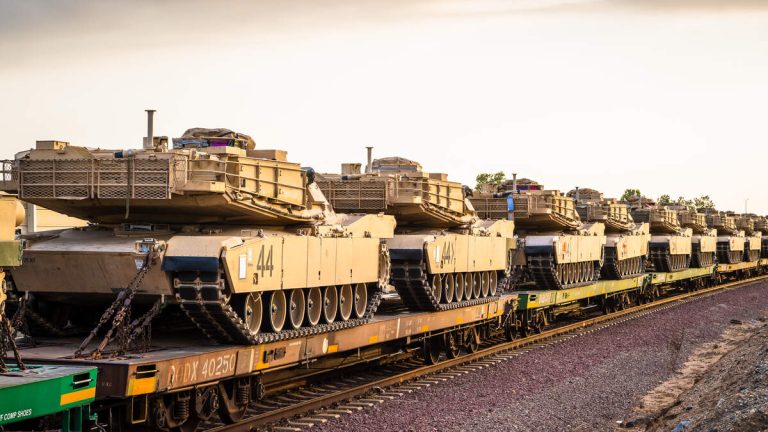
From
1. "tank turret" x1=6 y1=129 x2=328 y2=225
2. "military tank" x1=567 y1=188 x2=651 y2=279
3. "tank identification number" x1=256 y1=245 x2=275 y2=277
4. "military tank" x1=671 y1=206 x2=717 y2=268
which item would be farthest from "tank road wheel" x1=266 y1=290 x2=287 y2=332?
"military tank" x1=671 y1=206 x2=717 y2=268

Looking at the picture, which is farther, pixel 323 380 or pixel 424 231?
pixel 424 231

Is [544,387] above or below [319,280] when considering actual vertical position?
below

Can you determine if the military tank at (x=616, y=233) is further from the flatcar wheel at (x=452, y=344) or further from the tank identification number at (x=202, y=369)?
the tank identification number at (x=202, y=369)

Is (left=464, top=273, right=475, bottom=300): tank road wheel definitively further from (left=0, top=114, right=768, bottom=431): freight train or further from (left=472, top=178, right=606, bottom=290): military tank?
(left=472, top=178, right=606, bottom=290): military tank

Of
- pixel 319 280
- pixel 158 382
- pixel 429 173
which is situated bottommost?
pixel 158 382

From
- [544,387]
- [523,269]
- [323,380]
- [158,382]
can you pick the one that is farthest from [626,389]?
[523,269]

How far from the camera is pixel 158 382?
11.6 metres

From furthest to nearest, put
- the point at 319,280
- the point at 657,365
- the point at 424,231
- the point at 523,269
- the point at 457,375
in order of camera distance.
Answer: the point at 523,269 < the point at 424,231 < the point at 657,365 < the point at 457,375 < the point at 319,280

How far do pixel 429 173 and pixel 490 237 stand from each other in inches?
92.5

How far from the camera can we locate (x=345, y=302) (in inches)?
668

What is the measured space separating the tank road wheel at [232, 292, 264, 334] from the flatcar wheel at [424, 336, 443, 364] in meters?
6.95

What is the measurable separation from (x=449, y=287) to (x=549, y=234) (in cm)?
1028

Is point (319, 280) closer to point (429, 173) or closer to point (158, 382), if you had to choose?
point (158, 382)

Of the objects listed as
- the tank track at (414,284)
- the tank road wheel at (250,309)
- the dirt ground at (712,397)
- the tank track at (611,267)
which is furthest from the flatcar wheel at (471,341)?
the tank track at (611,267)
